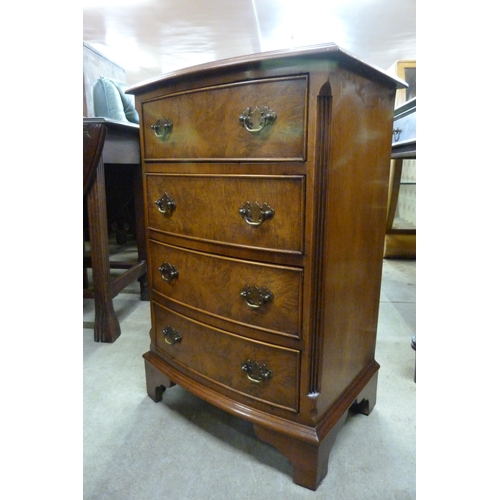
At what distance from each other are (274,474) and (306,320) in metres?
0.45

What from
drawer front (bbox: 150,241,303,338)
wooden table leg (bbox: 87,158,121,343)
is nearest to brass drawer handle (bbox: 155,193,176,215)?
drawer front (bbox: 150,241,303,338)

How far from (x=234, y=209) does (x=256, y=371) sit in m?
0.42

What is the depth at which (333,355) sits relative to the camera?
96 centimetres

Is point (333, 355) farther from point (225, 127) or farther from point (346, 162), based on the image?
point (225, 127)

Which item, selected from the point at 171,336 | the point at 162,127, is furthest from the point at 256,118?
the point at 171,336

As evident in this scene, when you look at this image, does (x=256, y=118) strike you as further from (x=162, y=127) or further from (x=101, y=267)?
(x=101, y=267)

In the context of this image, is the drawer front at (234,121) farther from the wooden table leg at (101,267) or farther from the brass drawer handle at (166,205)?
the wooden table leg at (101,267)

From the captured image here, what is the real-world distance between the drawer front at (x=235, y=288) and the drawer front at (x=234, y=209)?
6 cm

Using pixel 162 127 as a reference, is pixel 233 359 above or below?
below

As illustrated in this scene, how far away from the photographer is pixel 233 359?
39.5 inches

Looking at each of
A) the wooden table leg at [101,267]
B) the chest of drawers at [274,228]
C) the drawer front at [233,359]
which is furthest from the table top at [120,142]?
the drawer front at [233,359]

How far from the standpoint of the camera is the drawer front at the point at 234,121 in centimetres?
78

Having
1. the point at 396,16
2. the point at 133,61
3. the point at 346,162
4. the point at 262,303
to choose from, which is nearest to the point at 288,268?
the point at 262,303

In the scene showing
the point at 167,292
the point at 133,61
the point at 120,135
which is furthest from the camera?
the point at 133,61
